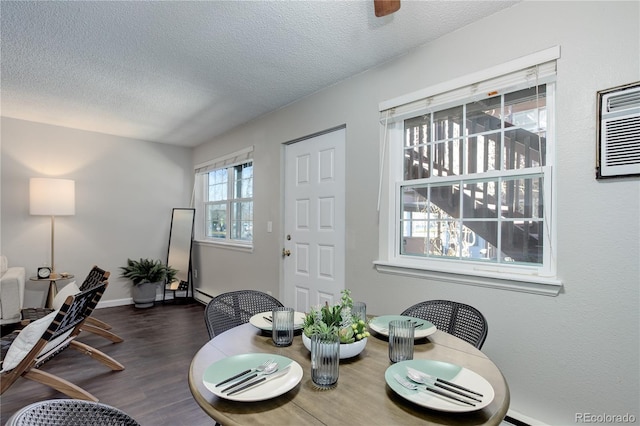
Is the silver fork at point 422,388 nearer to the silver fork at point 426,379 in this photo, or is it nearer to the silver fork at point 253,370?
the silver fork at point 426,379

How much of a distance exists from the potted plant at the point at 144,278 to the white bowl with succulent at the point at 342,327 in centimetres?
415

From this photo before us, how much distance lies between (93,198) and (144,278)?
136 cm


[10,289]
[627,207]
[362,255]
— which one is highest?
[627,207]

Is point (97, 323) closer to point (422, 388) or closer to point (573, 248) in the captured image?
point (422, 388)

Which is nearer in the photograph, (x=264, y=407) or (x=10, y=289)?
(x=264, y=407)

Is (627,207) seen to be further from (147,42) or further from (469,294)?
(147,42)

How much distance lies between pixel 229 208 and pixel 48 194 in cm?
216

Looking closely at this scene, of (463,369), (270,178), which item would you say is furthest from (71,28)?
(463,369)

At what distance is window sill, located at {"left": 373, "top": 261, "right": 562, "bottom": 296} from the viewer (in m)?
1.74

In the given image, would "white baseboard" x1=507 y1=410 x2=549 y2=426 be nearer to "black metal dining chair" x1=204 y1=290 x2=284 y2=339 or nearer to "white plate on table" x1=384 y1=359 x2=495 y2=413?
"white plate on table" x1=384 y1=359 x2=495 y2=413

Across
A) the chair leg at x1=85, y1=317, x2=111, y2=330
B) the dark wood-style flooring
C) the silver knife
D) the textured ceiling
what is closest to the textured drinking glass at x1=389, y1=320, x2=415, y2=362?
the silver knife

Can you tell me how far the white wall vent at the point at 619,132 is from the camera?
150cm

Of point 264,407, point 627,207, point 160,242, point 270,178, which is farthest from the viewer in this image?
point 160,242

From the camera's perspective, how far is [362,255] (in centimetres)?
270
